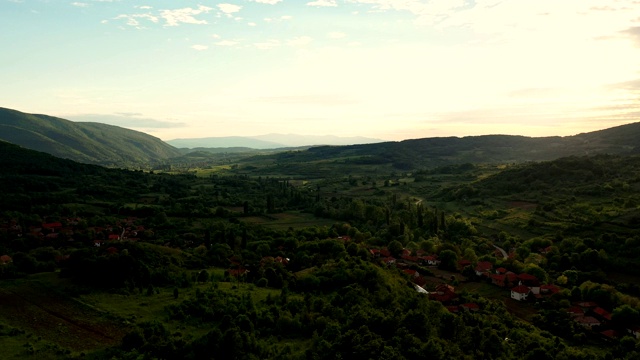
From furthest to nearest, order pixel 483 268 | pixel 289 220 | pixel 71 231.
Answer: pixel 289 220 → pixel 71 231 → pixel 483 268

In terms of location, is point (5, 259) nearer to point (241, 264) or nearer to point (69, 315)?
point (69, 315)

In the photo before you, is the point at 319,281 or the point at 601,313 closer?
the point at 319,281

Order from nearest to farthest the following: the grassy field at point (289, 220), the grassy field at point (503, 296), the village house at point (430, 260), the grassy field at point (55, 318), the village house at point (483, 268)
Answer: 1. the grassy field at point (55, 318)
2. the grassy field at point (503, 296)
3. the village house at point (483, 268)
4. the village house at point (430, 260)
5. the grassy field at point (289, 220)

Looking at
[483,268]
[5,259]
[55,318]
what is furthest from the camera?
[483,268]

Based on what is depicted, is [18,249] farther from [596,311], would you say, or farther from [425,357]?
[596,311]

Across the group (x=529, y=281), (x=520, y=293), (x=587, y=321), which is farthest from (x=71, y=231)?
(x=587, y=321)

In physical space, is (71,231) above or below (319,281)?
above

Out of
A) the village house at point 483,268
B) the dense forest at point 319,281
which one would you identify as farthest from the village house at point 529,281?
the village house at point 483,268

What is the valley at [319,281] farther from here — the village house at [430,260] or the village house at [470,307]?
the village house at [470,307]

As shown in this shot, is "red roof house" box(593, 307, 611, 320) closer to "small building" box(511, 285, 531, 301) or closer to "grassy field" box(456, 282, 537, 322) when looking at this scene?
"grassy field" box(456, 282, 537, 322)
